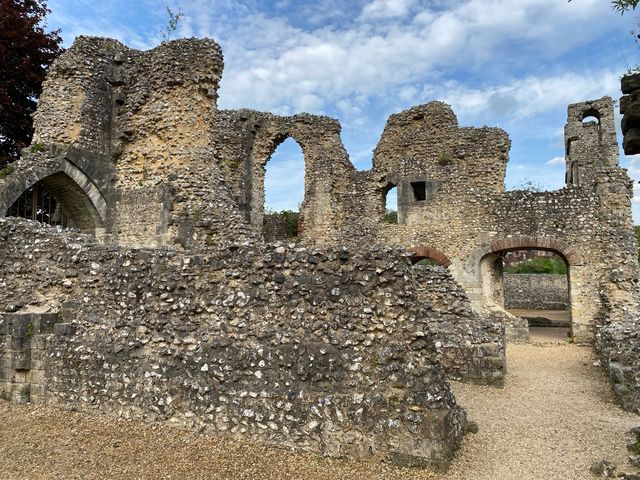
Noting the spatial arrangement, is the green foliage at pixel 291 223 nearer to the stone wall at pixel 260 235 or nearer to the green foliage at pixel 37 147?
the stone wall at pixel 260 235

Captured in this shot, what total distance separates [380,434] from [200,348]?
2.22 m

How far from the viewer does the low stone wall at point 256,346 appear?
4.57 metres

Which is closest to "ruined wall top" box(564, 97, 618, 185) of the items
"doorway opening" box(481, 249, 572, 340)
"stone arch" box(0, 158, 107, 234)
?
"doorway opening" box(481, 249, 572, 340)

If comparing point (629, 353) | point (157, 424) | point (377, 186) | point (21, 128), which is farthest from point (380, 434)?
point (21, 128)

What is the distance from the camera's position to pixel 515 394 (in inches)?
300

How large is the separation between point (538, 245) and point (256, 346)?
457 inches

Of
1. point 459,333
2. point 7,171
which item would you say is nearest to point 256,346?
point 459,333

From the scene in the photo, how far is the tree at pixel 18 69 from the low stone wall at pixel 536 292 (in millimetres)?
25130

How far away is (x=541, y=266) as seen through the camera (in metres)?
32.8

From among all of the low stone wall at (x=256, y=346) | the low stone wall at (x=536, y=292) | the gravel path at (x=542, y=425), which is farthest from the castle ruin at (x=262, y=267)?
the low stone wall at (x=536, y=292)

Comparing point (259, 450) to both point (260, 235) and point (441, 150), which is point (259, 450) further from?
point (441, 150)

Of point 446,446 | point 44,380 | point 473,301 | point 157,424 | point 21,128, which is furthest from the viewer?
point 21,128

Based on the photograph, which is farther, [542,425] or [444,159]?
[444,159]

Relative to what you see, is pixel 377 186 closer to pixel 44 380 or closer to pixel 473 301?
pixel 473 301
